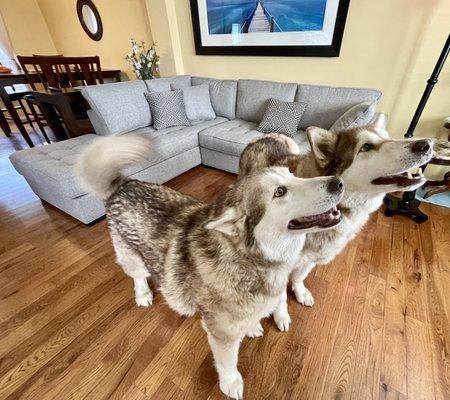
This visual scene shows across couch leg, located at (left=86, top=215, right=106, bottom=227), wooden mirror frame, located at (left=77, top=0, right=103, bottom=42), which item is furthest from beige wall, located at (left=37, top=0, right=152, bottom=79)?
couch leg, located at (left=86, top=215, right=106, bottom=227)

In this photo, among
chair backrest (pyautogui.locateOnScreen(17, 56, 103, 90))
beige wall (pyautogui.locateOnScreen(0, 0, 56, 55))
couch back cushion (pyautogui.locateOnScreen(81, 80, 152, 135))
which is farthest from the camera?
beige wall (pyautogui.locateOnScreen(0, 0, 56, 55))

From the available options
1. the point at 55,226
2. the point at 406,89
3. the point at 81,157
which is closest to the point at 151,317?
the point at 81,157

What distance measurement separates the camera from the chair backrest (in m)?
3.34

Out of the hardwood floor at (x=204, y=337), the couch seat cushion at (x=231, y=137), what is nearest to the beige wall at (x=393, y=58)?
the couch seat cushion at (x=231, y=137)

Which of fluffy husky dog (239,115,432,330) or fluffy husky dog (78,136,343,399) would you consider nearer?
fluffy husky dog (78,136,343,399)

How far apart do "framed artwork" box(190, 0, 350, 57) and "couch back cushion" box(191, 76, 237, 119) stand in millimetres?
474

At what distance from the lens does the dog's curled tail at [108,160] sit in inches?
43.4

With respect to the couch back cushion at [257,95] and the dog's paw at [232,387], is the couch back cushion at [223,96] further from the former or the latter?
the dog's paw at [232,387]

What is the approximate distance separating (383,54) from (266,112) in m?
1.33

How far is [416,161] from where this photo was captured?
2.91 feet

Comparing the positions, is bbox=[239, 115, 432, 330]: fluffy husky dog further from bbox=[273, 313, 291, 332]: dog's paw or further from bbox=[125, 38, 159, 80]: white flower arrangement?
bbox=[125, 38, 159, 80]: white flower arrangement

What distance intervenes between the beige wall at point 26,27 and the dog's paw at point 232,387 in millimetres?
7899

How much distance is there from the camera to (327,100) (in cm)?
252

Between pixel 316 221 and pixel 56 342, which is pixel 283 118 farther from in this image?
pixel 56 342
